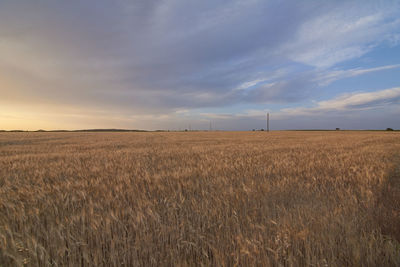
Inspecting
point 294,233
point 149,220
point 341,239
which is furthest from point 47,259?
point 341,239

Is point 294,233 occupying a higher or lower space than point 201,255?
higher

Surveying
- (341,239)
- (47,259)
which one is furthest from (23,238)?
(341,239)

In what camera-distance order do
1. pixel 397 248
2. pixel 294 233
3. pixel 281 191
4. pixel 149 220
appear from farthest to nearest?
1. pixel 281 191
2. pixel 149 220
3. pixel 294 233
4. pixel 397 248

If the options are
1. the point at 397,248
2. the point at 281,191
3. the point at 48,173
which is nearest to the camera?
the point at 397,248

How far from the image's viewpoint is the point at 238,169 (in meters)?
5.06

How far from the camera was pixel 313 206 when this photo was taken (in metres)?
2.55

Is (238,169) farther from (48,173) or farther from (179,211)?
(48,173)

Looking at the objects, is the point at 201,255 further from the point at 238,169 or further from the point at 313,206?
the point at 238,169

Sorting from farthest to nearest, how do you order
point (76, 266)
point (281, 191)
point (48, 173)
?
1. point (48, 173)
2. point (281, 191)
3. point (76, 266)

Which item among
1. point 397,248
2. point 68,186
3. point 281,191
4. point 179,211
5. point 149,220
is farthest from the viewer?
point 68,186

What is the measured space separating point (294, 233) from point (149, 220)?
160cm

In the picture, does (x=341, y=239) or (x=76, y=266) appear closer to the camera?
(x=76, y=266)

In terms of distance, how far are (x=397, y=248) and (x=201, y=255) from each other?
5.84 ft

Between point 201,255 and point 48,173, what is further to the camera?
point 48,173
